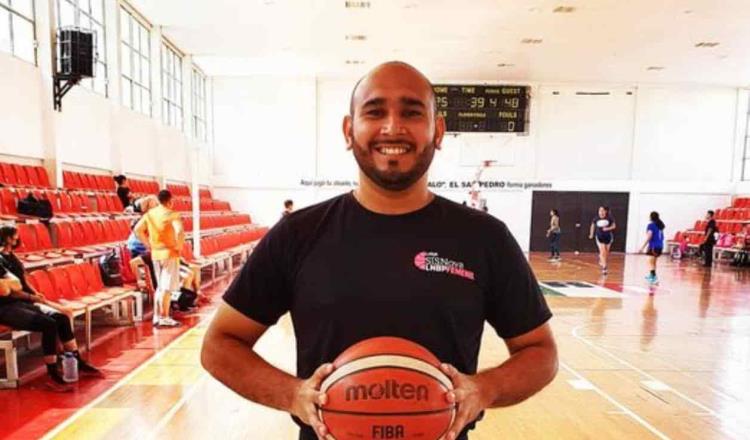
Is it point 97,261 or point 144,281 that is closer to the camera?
point 97,261

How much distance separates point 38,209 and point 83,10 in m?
4.77

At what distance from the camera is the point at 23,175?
6.88 meters

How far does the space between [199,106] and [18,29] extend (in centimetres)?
745

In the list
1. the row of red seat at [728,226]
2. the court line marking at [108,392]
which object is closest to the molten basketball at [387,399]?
the court line marking at [108,392]

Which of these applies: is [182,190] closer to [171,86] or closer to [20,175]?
[171,86]

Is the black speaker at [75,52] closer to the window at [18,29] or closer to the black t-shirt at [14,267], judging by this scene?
the window at [18,29]

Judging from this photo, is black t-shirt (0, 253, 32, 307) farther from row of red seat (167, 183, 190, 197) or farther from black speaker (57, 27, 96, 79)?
row of red seat (167, 183, 190, 197)

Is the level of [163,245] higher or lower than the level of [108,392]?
higher

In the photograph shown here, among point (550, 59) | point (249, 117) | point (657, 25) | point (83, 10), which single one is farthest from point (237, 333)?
point (249, 117)

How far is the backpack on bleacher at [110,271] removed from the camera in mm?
5492

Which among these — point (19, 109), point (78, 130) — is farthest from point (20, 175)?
point (78, 130)

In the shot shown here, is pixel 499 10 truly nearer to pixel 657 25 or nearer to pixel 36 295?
pixel 657 25

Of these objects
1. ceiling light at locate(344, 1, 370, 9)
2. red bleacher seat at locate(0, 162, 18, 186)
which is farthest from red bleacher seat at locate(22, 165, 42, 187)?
ceiling light at locate(344, 1, 370, 9)

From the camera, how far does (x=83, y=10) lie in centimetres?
870
